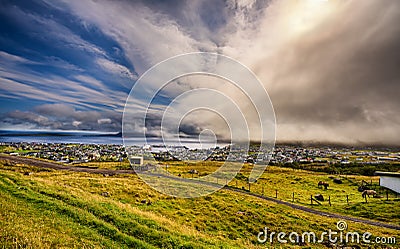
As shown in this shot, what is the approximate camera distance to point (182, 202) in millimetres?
32219

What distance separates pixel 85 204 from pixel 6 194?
660cm

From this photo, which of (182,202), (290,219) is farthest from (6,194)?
(290,219)

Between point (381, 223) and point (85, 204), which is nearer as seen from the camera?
point (85, 204)

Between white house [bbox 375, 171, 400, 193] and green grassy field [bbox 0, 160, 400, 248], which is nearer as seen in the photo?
green grassy field [bbox 0, 160, 400, 248]

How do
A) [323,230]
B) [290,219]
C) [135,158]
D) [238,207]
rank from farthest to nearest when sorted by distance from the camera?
[135,158] → [238,207] → [290,219] → [323,230]

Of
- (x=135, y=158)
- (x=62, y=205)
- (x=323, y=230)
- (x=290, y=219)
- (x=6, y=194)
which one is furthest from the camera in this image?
(x=135, y=158)

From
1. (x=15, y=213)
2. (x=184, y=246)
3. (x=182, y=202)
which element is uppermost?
(x=15, y=213)

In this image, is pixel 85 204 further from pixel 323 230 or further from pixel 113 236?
pixel 323 230

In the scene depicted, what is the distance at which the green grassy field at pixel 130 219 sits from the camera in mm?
10516

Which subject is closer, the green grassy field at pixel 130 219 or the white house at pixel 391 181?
the green grassy field at pixel 130 219

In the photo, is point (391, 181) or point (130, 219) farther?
point (391, 181)

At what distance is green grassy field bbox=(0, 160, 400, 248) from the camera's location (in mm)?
10516

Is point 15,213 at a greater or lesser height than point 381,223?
greater

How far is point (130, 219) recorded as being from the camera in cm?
1489
